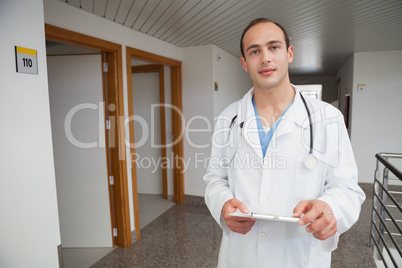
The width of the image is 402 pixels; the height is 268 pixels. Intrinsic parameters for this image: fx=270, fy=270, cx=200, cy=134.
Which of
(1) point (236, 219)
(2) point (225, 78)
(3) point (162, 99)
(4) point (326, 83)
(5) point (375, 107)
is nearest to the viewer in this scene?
(1) point (236, 219)

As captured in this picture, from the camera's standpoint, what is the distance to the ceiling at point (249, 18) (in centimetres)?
256

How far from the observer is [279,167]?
108 centimetres

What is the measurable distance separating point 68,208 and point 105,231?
1.68ft

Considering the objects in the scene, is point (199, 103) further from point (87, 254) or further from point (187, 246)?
point (87, 254)

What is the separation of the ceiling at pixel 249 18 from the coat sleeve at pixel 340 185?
194 cm

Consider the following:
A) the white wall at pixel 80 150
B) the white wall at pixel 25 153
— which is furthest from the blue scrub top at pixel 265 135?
the white wall at pixel 80 150


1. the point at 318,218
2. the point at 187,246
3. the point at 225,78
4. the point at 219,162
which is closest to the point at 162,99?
the point at 225,78

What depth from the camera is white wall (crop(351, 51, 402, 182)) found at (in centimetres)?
500

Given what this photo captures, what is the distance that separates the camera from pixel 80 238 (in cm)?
327

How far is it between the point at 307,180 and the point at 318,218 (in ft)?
0.72

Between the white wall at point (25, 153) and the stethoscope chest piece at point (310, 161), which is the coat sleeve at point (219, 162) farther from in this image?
the white wall at point (25, 153)

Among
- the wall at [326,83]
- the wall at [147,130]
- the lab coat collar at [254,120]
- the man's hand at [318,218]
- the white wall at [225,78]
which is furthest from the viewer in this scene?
the wall at [326,83]

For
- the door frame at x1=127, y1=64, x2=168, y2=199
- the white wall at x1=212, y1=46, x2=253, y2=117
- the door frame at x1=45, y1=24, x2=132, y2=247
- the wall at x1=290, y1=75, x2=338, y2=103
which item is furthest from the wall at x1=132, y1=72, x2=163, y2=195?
the wall at x1=290, y1=75, x2=338, y2=103

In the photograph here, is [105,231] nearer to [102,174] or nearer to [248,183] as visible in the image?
[102,174]
